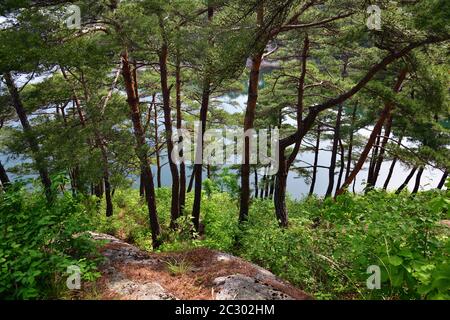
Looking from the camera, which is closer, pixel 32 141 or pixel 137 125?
pixel 137 125

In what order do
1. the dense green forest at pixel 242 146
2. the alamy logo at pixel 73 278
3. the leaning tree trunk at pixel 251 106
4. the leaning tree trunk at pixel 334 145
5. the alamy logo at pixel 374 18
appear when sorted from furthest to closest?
1. the leaning tree trunk at pixel 334 145
2. the leaning tree trunk at pixel 251 106
3. the alamy logo at pixel 374 18
4. the dense green forest at pixel 242 146
5. the alamy logo at pixel 73 278

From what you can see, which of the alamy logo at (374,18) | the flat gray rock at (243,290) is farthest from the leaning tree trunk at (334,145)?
the flat gray rock at (243,290)

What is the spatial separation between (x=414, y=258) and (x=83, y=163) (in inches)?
317

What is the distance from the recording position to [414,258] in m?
3.24

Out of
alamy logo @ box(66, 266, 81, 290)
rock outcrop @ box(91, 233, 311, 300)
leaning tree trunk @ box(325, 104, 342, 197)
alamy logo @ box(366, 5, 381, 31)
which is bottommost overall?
leaning tree trunk @ box(325, 104, 342, 197)

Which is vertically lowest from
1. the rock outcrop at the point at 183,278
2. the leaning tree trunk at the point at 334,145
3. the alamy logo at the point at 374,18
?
the leaning tree trunk at the point at 334,145

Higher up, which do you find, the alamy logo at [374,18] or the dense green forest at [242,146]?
the alamy logo at [374,18]

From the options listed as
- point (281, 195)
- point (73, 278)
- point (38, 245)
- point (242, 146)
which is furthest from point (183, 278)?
point (242, 146)

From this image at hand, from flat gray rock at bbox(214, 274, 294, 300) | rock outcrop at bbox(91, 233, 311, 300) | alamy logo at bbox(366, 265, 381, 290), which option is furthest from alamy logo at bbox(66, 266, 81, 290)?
alamy logo at bbox(366, 265, 381, 290)

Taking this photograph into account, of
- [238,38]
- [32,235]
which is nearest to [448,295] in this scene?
[32,235]

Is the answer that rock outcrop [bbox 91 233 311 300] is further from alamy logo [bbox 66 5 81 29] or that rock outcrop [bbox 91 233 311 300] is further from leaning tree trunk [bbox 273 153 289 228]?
alamy logo [bbox 66 5 81 29]

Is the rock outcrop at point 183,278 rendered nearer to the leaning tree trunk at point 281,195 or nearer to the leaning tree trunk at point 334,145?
the leaning tree trunk at point 281,195

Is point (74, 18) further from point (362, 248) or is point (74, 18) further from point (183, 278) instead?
point (362, 248)
